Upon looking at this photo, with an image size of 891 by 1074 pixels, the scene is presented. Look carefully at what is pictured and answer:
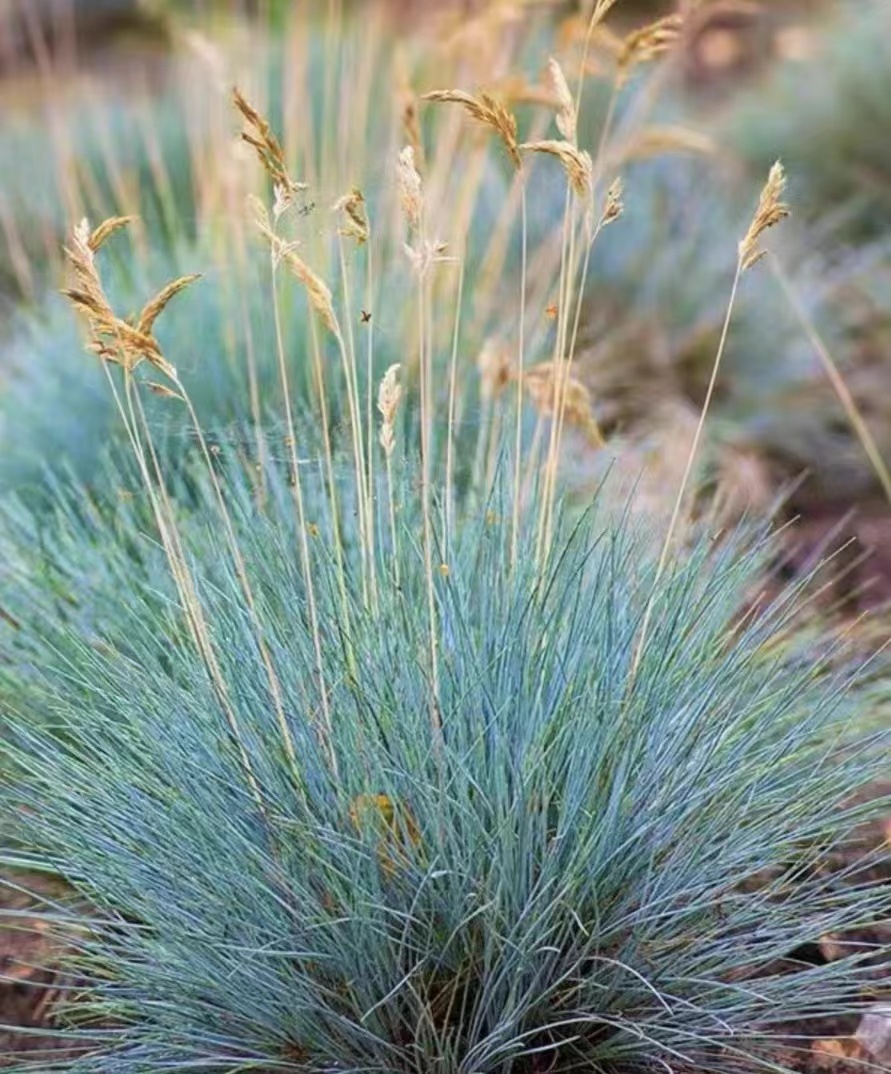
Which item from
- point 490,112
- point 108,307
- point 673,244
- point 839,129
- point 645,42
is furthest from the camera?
point 839,129

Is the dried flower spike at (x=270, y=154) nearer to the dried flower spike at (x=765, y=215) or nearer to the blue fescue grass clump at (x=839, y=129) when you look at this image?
the dried flower spike at (x=765, y=215)

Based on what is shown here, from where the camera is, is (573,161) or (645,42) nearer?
(573,161)

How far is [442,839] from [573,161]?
78 cm

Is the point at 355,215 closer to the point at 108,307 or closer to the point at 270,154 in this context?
the point at 270,154

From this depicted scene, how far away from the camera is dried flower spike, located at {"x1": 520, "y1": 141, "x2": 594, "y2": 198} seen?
1634 mm

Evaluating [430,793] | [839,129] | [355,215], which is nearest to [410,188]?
[355,215]

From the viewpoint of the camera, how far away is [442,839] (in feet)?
5.37

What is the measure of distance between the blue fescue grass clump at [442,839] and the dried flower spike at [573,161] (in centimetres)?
46

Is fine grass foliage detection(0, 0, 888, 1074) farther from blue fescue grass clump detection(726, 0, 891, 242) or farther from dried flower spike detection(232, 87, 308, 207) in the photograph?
blue fescue grass clump detection(726, 0, 891, 242)

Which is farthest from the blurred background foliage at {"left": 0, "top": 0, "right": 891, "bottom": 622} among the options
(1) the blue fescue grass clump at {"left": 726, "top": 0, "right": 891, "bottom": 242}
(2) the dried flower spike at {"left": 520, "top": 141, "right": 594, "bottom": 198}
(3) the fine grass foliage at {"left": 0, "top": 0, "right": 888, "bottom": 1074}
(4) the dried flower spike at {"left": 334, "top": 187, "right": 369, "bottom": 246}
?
(4) the dried flower spike at {"left": 334, "top": 187, "right": 369, "bottom": 246}

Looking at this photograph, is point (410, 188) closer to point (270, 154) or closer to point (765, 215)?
point (270, 154)

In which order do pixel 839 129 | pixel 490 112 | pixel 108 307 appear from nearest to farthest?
pixel 108 307, pixel 490 112, pixel 839 129

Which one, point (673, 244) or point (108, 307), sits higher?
point (673, 244)

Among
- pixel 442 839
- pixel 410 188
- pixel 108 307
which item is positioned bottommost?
pixel 442 839
